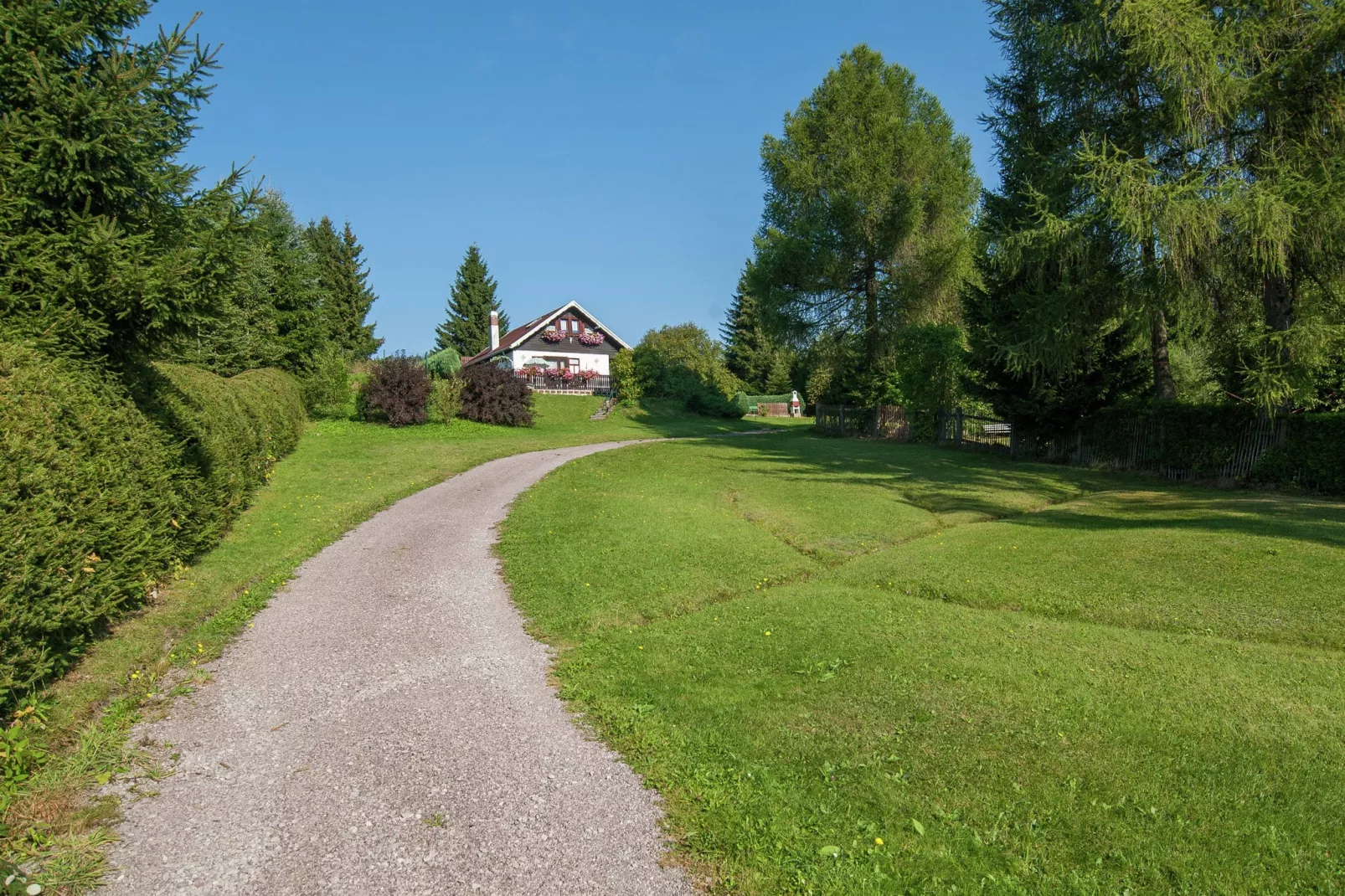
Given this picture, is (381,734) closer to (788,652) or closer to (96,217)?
(788,652)

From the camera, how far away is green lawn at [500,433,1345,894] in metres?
3.96

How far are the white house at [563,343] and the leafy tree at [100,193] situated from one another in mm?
52747

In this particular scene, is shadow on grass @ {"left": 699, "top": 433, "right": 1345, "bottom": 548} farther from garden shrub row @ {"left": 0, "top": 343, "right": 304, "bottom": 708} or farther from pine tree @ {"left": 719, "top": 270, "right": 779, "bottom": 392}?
pine tree @ {"left": 719, "top": 270, "right": 779, "bottom": 392}

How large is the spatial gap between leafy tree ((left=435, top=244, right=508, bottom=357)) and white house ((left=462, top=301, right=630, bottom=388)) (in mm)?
10839

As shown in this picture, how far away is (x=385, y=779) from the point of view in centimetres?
476

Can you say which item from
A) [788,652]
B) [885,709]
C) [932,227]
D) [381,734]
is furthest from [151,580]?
[932,227]

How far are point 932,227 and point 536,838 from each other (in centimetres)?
4000

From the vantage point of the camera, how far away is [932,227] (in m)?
38.8

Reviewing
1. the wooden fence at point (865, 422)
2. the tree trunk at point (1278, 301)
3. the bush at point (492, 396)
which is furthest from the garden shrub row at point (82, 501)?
the wooden fence at point (865, 422)

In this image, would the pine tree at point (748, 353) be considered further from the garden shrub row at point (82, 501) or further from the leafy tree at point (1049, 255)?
the garden shrub row at point (82, 501)

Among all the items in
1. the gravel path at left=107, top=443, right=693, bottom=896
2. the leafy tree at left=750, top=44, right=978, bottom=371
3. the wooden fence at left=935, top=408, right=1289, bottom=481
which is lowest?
the gravel path at left=107, top=443, right=693, bottom=896

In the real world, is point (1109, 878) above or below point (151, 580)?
below

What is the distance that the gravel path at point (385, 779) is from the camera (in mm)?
3801

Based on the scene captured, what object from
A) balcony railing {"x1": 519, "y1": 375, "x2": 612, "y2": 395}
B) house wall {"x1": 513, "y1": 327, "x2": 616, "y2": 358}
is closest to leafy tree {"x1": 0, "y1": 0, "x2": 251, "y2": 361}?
balcony railing {"x1": 519, "y1": 375, "x2": 612, "y2": 395}
